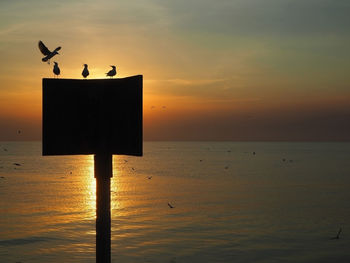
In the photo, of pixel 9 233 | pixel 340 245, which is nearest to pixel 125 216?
pixel 9 233

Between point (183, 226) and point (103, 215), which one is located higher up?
point (103, 215)

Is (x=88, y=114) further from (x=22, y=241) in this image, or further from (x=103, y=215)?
(x=22, y=241)

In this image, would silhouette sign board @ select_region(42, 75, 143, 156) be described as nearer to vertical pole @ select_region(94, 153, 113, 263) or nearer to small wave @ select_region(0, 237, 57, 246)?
vertical pole @ select_region(94, 153, 113, 263)

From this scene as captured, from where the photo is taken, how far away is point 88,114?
6.43 meters

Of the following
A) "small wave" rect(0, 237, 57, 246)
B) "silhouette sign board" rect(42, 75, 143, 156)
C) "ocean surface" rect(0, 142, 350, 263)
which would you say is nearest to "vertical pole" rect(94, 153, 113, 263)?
"silhouette sign board" rect(42, 75, 143, 156)

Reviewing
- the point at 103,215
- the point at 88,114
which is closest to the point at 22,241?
the point at 103,215

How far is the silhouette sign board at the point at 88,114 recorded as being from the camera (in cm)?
625

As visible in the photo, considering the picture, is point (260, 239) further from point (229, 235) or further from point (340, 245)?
point (340, 245)

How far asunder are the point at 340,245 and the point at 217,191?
98.1 ft

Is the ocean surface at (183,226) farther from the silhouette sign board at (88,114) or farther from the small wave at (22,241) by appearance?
the silhouette sign board at (88,114)

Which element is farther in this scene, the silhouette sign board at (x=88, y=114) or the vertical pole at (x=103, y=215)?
the vertical pole at (x=103, y=215)

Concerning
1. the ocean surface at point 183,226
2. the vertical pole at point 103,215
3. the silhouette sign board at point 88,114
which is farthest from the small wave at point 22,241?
the silhouette sign board at point 88,114

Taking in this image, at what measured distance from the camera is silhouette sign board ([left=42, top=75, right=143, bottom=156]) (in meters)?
6.25

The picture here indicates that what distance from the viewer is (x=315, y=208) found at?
38844 mm
